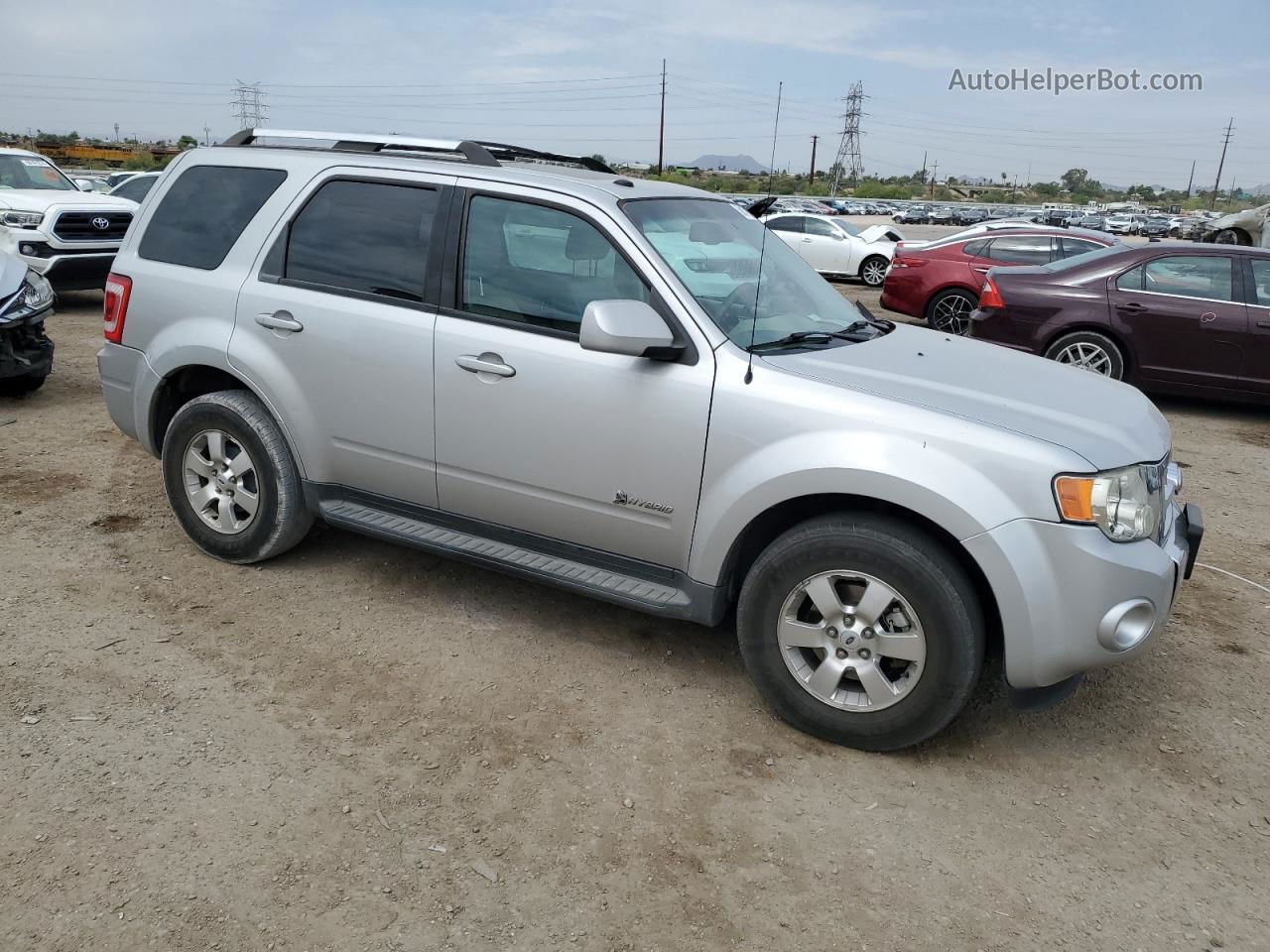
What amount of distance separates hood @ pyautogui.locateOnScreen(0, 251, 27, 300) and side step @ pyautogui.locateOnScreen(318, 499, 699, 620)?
167 inches

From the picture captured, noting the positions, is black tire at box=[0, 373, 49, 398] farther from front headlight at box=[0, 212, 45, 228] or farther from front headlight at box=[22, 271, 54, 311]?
front headlight at box=[0, 212, 45, 228]

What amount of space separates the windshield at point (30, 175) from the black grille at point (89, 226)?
4.65 feet

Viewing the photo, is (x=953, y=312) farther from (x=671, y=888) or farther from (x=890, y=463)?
(x=671, y=888)

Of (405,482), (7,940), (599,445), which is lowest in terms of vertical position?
(7,940)

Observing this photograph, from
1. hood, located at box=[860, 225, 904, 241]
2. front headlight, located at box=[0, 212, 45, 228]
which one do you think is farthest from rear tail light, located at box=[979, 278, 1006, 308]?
front headlight, located at box=[0, 212, 45, 228]

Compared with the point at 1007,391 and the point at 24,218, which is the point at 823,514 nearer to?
the point at 1007,391

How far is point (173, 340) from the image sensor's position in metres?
4.52

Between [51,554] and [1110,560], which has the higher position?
[1110,560]

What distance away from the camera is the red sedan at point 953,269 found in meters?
12.1

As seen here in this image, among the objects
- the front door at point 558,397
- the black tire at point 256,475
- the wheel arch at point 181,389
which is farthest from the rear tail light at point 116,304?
the front door at point 558,397

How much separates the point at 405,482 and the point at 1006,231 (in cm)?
1086

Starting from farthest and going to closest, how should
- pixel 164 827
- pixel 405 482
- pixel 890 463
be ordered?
pixel 405 482 → pixel 890 463 → pixel 164 827

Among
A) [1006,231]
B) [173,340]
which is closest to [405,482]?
[173,340]

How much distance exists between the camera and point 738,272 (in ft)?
13.0
